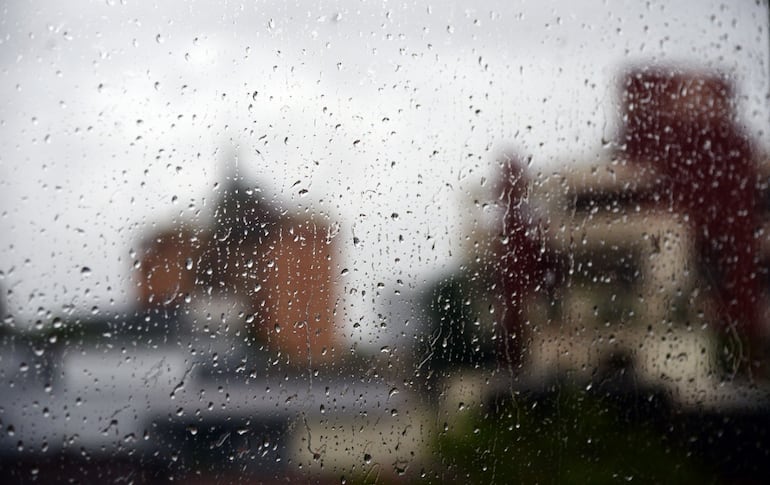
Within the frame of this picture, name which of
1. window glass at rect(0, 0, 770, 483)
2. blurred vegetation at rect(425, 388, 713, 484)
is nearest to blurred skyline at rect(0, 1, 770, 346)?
window glass at rect(0, 0, 770, 483)

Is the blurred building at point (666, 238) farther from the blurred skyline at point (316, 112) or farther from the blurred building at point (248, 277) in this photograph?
the blurred building at point (248, 277)

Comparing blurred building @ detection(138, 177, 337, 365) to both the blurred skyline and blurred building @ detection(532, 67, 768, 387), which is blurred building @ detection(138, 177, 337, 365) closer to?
the blurred skyline

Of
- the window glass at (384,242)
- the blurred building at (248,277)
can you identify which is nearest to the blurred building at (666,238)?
the window glass at (384,242)

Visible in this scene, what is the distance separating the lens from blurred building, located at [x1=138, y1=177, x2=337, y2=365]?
2.97 feet

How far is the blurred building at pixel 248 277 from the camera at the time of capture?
35.6 inches

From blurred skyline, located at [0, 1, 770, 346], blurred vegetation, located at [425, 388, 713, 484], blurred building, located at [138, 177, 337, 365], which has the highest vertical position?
blurred skyline, located at [0, 1, 770, 346]

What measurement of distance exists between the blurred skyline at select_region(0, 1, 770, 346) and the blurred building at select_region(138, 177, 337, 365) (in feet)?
0.09

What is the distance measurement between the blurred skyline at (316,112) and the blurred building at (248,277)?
3 cm

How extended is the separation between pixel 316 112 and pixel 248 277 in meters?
0.27

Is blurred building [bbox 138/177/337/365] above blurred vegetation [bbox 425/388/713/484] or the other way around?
above

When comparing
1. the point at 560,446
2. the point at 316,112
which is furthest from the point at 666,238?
the point at 316,112

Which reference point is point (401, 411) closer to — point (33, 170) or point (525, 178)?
point (525, 178)

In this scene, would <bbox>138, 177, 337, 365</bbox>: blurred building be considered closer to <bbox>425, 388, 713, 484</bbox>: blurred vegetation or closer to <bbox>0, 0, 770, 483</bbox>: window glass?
<bbox>0, 0, 770, 483</bbox>: window glass

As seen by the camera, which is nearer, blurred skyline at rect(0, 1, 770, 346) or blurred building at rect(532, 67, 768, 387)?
blurred skyline at rect(0, 1, 770, 346)
